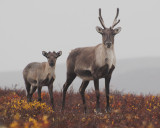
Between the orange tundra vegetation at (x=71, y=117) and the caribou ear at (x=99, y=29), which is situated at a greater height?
the caribou ear at (x=99, y=29)

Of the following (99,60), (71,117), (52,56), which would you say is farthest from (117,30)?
(71,117)

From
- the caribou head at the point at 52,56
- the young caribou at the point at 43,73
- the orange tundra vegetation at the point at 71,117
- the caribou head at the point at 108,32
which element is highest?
the caribou head at the point at 108,32

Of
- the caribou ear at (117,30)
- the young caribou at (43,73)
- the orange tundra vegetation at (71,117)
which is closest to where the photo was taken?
the orange tundra vegetation at (71,117)

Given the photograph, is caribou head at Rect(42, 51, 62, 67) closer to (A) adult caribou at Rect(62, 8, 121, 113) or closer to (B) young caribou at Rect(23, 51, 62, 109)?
(B) young caribou at Rect(23, 51, 62, 109)

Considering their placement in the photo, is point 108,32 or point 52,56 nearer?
point 108,32

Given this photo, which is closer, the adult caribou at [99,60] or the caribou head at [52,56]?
the adult caribou at [99,60]

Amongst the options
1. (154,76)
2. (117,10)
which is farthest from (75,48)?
(154,76)

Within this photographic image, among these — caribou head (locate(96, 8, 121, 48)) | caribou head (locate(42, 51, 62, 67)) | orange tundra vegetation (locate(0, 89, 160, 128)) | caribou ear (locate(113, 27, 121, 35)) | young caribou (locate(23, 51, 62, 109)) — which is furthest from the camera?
young caribou (locate(23, 51, 62, 109))

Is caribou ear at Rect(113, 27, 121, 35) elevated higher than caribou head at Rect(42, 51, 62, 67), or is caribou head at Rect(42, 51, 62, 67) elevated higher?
caribou ear at Rect(113, 27, 121, 35)

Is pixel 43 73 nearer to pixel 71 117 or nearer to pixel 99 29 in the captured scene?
pixel 99 29

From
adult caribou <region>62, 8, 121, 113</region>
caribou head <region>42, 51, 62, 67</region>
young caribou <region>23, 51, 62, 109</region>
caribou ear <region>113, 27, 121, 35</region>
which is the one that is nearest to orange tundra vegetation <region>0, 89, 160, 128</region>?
adult caribou <region>62, 8, 121, 113</region>

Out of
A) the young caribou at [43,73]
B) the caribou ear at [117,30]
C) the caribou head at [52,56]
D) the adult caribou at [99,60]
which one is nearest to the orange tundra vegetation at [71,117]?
the adult caribou at [99,60]

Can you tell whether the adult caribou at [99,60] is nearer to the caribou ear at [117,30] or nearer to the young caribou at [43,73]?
the caribou ear at [117,30]

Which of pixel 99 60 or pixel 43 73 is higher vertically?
pixel 99 60
